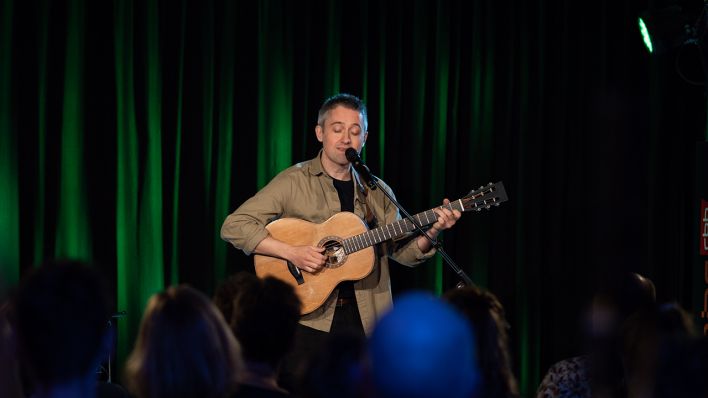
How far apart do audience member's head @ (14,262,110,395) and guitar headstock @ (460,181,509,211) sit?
2741 mm

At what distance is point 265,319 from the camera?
2.38 metres

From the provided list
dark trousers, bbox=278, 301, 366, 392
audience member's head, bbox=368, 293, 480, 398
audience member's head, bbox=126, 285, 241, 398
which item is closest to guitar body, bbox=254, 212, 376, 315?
dark trousers, bbox=278, 301, 366, 392

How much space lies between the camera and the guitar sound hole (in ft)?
14.7

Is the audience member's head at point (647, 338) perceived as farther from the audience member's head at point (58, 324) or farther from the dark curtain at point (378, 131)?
the dark curtain at point (378, 131)

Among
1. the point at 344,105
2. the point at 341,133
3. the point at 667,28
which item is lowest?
the point at 341,133

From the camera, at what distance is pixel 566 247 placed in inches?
244

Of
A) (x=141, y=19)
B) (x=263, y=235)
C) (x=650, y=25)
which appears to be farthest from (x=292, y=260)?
(x=650, y=25)

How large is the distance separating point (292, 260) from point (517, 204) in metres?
2.19

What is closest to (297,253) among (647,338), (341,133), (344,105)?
(341,133)

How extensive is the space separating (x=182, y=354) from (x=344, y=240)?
97.5 inches

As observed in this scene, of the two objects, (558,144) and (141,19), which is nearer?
(141,19)

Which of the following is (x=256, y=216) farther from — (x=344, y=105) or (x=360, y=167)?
(x=344, y=105)

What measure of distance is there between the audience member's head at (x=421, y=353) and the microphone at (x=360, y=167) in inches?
122

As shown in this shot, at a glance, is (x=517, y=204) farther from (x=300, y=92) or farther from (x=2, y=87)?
(x=2, y=87)
